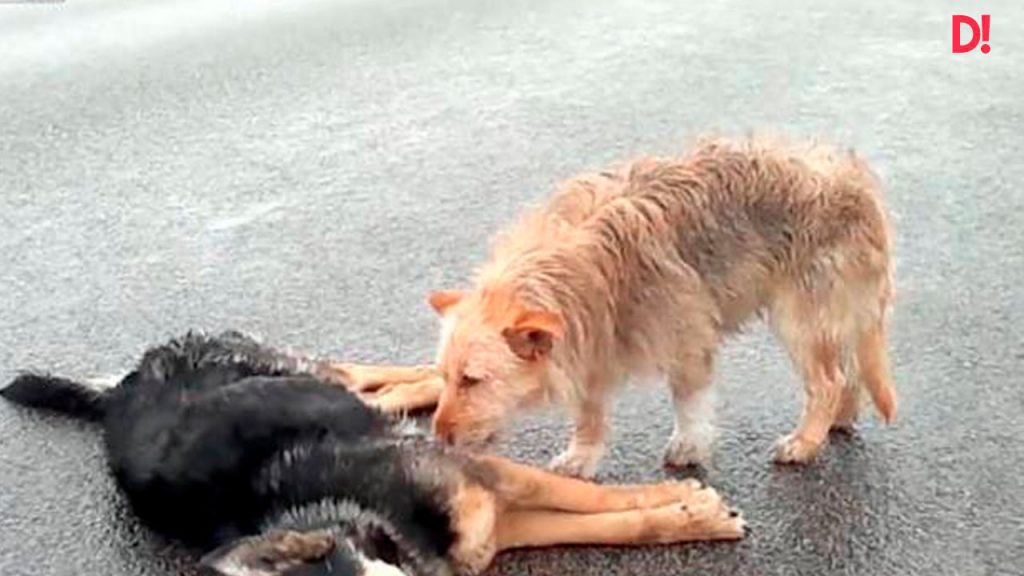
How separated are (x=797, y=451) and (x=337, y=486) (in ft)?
3.49

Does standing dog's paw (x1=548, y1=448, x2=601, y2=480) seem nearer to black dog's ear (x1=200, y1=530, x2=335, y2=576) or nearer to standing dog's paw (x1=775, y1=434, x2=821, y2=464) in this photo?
standing dog's paw (x1=775, y1=434, x2=821, y2=464)

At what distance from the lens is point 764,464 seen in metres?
3.62

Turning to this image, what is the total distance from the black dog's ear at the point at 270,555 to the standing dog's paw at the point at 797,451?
120 cm

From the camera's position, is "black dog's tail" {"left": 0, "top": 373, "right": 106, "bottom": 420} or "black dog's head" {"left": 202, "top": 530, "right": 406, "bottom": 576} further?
"black dog's tail" {"left": 0, "top": 373, "right": 106, "bottom": 420}

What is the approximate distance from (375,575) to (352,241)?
96.1 inches

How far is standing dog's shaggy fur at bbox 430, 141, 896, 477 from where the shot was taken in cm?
338

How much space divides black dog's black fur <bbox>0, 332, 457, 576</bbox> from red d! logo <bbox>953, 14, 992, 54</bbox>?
5121 mm

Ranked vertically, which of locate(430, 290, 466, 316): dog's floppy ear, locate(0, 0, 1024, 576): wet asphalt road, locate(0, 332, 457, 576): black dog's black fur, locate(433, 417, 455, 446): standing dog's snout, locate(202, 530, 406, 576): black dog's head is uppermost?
locate(430, 290, 466, 316): dog's floppy ear

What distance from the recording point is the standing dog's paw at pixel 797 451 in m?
3.60

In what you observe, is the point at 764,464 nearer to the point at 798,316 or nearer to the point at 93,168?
the point at 798,316

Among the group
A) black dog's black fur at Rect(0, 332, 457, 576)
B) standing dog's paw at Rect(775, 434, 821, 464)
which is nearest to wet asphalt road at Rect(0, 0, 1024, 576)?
standing dog's paw at Rect(775, 434, 821, 464)

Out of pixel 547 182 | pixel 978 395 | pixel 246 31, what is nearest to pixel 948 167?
pixel 547 182

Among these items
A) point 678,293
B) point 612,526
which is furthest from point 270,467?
point 678,293

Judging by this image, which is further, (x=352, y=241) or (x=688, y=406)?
(x=352, y=241)
